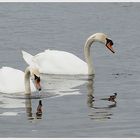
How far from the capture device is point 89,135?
14727 mm

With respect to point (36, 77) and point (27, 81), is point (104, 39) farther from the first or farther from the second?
point (36, 77)

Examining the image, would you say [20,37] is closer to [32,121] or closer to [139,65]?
[139,65]

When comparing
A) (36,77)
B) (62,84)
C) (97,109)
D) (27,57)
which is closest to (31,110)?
(36,77)

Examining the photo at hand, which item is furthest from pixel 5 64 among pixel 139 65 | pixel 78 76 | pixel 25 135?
pixel 25 135

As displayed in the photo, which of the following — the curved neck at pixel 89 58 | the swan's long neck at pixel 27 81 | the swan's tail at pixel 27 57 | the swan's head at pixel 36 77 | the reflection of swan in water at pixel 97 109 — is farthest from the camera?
the curved neck at pixel 89 58

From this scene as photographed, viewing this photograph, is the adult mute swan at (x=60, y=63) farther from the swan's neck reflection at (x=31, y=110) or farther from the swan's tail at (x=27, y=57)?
the swan's neck reflection at (x=31, y=110)

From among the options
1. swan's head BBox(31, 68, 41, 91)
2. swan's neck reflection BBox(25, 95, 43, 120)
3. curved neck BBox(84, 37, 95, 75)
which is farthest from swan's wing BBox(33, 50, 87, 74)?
swan's head BBox(31, 68, 41, 91)

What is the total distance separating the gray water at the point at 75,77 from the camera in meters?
15.6

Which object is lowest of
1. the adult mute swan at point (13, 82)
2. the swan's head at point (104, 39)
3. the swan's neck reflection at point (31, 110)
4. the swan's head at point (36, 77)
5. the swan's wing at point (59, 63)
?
the swan's neck reflection at point (31, 110)

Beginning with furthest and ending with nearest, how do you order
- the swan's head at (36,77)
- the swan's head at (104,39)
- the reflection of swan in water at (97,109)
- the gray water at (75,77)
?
the swan's head at (104,39) → the swan's head at (36,77) → the reflection of swan in water at (97,109) → the gray water at (75,77)

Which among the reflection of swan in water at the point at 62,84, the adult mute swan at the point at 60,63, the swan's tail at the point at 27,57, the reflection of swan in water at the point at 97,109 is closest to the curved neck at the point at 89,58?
the adult mute swan at the point at 60,63

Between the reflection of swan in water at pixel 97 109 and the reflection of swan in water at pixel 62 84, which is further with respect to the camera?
the reflection of swan in water at pixel 62 84

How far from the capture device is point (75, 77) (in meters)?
20.9

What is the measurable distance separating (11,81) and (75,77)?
8.54ft
